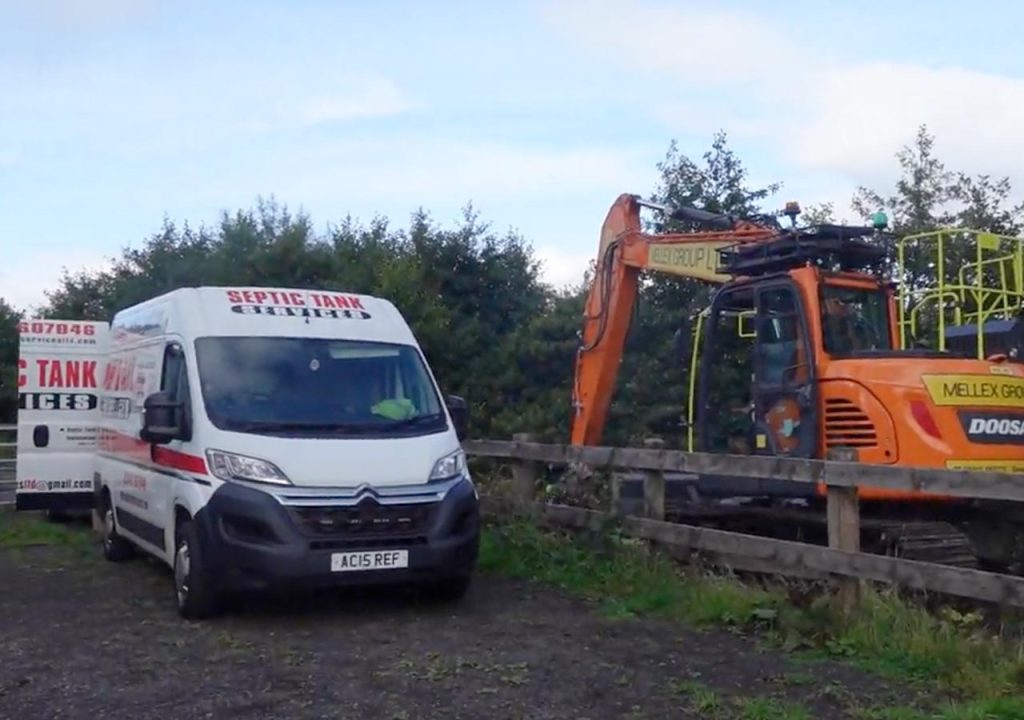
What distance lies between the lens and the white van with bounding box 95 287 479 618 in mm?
8453

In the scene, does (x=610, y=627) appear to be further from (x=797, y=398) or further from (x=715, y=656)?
(x=797, y=398)

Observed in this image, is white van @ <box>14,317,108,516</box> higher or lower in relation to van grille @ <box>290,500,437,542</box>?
higher

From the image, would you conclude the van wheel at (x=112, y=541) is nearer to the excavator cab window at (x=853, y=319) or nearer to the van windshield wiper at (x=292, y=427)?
the van windshield wiper at (x=292, y=427)

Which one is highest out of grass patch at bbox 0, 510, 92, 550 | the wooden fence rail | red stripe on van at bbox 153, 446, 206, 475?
red stripe on van at bbox 153, 446, 206, 475

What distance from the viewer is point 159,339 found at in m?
Answer: 10.4

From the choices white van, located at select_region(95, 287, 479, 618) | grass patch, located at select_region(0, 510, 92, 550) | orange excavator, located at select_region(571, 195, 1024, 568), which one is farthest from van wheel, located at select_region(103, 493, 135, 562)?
orange excavator, located at select_region(571, 195, 1024, 568)

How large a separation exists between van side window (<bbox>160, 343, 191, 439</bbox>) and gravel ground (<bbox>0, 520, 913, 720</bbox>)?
146 cm

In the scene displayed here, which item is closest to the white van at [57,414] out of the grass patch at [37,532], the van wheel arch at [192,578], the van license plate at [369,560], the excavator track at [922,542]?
the grass patch at [37,532]

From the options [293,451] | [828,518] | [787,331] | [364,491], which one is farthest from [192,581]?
[787,331]

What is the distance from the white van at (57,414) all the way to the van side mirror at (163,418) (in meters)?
5.00

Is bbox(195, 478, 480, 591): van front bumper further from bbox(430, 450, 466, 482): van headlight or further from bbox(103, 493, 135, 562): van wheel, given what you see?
bbox(103, 493, 135, 562): van wheel

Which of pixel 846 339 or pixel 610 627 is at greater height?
pixel 846 339

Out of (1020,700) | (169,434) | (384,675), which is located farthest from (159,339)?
(1020,700)

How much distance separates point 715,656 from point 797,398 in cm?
338
